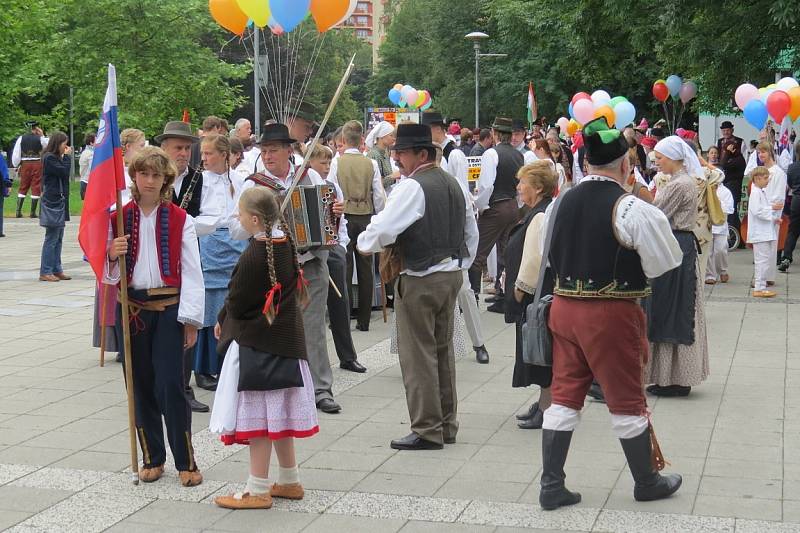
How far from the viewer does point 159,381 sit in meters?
6.10

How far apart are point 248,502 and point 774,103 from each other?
541 inches

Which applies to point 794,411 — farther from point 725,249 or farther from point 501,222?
point 725,249

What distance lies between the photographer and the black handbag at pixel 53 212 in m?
15.3

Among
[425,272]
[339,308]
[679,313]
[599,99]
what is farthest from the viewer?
[599,99]

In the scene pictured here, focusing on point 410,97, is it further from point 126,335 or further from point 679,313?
point 126,335

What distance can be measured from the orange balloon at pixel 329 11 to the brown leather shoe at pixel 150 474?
20.3ft

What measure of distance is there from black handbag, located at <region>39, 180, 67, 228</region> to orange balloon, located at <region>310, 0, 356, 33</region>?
5588 mm

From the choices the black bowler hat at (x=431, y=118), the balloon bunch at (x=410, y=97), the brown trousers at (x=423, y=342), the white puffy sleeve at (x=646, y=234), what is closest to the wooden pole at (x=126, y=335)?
the brown trousers at (x=423, y=342)

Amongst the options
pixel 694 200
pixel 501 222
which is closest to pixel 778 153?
pixel 501 222

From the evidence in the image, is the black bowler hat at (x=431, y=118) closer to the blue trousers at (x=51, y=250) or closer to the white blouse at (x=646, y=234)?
the white blouse at (x=646, y=234)

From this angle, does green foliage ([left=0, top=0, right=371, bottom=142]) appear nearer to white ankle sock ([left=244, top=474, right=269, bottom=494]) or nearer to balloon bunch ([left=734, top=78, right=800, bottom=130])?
balloon bunch ([left=734, top=78, right=800, bottom=130])

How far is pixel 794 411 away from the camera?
7.84 metres

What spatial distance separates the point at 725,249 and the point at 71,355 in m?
8.66

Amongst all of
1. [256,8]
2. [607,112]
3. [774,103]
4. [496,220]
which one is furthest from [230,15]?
[774,103]
